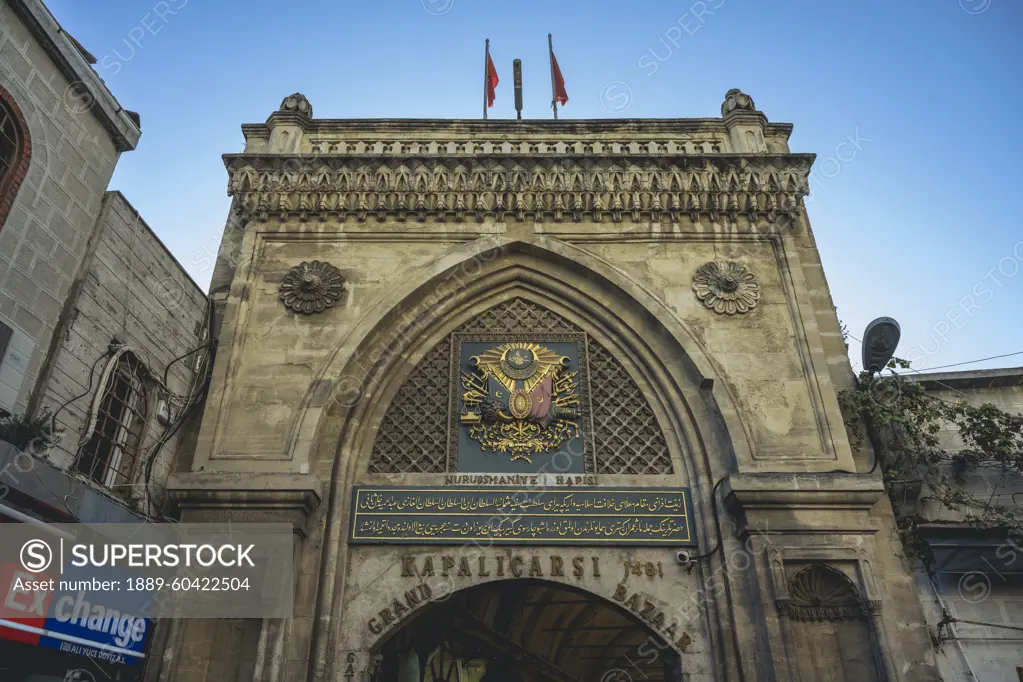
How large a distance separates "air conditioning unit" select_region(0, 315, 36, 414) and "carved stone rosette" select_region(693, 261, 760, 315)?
7.42m

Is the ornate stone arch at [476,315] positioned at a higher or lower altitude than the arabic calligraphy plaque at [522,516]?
higher

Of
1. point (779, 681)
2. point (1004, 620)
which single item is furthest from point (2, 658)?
point (1004, 620)

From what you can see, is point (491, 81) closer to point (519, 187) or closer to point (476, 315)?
point (519, 187)

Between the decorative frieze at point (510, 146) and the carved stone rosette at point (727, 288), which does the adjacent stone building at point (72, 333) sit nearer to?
the decorative frieze at point (510, 146)

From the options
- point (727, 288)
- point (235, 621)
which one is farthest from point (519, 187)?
point (235, 621)

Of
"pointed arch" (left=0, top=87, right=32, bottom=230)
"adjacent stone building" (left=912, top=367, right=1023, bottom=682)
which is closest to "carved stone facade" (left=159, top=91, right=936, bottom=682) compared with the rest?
"adjacent stone building" (left=912, top=367, right=1023, bottom=682)

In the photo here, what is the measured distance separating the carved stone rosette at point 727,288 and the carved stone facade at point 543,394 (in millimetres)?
31

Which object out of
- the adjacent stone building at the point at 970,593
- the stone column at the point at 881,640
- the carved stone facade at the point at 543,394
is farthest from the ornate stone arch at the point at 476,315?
the adjacent stone building at the point at 970,593

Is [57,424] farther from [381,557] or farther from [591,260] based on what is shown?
[591,260]

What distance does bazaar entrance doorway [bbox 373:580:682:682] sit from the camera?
8.49 m

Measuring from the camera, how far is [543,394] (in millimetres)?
9344

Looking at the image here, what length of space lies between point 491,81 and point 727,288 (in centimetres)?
696

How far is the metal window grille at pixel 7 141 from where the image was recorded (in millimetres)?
7250

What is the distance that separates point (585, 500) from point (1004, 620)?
458cm
